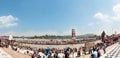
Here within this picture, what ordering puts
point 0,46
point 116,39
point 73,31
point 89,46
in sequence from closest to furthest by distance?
point 89,46
point 0,46
point 116,39
point 73,31

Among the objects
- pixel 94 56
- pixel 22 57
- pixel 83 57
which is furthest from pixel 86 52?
pixel 94 56

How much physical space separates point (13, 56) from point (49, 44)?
29000mm

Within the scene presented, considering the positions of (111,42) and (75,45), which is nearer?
(111,42)

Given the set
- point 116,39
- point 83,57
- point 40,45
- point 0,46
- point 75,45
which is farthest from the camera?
point 40,45

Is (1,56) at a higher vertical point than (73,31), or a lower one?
lower

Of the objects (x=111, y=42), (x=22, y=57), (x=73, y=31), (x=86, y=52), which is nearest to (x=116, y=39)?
(x=111, y=42)

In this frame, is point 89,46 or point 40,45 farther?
point 40,45

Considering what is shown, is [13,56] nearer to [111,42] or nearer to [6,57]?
[6,57]

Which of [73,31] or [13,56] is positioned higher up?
[73,31]

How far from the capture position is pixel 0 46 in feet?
147

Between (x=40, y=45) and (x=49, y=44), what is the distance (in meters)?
2.35

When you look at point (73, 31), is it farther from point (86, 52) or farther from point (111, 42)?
point (86, 52)

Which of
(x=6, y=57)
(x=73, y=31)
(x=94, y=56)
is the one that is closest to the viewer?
(x=94, y=56)

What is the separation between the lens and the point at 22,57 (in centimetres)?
3747
